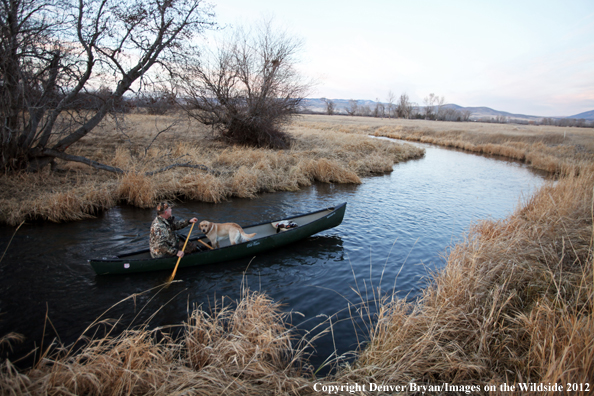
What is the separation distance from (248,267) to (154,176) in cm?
708

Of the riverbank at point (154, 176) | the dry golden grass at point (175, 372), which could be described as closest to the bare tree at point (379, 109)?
the riverbank at point (154, 176)

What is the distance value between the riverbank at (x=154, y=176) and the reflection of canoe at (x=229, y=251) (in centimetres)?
407

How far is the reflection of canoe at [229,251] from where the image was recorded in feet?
20.5

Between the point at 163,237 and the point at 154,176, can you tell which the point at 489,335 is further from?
the point at 154,176

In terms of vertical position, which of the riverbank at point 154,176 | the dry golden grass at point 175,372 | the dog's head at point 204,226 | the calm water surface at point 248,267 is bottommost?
the calm water surface at point 248,267

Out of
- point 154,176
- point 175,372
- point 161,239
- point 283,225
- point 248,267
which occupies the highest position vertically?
point 154,176

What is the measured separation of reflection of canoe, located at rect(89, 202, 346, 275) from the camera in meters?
6.26

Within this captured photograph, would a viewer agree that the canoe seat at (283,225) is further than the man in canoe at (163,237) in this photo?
Yes

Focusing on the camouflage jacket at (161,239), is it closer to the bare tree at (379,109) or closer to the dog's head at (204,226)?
the dog's head at (204,226)

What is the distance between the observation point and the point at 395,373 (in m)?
3.51

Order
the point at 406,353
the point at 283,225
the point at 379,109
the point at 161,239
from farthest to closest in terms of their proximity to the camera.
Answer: the point at 379,109 → the point at 283,225 → the point at 161,239 → the point at 406,353

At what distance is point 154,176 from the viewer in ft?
40.1

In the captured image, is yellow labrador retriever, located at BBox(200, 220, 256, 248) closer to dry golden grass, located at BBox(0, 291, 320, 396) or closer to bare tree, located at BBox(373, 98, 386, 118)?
dry golden grass, located at BBox(0, 291, 320, 396)

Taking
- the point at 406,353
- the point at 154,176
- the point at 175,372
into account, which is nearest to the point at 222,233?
the point at 175,372
